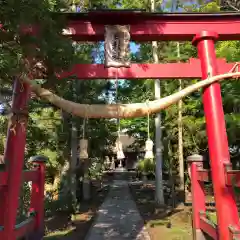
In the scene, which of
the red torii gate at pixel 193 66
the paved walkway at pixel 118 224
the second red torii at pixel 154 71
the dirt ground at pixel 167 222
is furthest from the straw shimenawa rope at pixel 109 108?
the paved walkway at pixel 118 224

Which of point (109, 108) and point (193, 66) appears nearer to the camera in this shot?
point (109, 108)

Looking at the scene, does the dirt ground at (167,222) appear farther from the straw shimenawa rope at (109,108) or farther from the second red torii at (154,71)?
the straw shimenawa rope at (109,108)

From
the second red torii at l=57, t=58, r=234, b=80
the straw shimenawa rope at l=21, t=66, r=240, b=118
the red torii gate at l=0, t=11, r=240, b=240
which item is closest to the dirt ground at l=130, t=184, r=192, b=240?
the red torii gate at l=0, t=11, r=240, b=240

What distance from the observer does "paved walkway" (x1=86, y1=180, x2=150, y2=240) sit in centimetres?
876

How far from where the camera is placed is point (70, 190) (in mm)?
11672

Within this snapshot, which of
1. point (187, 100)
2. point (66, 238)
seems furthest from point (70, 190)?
point (187, 100)

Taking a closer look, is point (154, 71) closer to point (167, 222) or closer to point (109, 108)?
point (109, 108)

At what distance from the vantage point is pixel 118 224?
33.9ft

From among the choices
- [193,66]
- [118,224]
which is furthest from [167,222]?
[193,66]

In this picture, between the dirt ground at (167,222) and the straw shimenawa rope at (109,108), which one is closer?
the straw shimenawa rope at (109,108)

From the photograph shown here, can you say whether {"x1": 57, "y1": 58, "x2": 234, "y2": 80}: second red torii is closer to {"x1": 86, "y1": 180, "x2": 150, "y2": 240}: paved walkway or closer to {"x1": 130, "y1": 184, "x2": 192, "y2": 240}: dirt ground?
{"x1": 130, "y1": 184, "x2": 192, "y2": 240}: dirt ground

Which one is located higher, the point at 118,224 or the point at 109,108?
the point at 109,108

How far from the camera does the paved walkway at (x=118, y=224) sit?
8758mm

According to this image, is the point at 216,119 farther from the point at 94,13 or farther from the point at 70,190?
the point at 70,190
